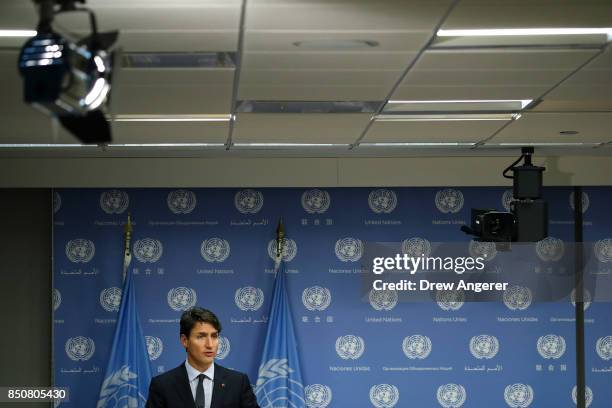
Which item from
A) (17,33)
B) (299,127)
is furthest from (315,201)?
(17,33)

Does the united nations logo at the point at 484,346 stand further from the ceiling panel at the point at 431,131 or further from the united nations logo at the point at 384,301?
Result: the ceiling panel at the point at 431,131

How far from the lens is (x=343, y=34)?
4.66 meters

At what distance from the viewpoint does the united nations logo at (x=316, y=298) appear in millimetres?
9227

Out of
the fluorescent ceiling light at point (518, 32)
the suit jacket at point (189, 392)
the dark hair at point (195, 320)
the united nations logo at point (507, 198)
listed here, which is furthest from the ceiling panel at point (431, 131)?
the suit jacket at point (189, 392)

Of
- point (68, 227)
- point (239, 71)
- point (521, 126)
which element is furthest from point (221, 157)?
point (239, 71)

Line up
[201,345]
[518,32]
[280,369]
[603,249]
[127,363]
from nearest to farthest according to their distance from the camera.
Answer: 1. [518,32]
2. [201,345]
3. [127,363]
4. [280,369]
5. [603,249]

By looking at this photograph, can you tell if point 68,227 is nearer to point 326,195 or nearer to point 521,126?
point 326,195

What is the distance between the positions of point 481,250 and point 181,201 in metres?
2.94

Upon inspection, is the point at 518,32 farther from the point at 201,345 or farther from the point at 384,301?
the point at 384,301

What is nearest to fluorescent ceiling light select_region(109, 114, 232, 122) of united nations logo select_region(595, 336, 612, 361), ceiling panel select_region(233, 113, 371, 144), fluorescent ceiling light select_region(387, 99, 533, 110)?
ceiling panel select_region(233, 113, 371, 144)

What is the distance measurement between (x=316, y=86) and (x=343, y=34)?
1.27 m

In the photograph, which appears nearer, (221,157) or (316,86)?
(316,86)

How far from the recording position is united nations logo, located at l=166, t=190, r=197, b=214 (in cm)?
925

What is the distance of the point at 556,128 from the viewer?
7504 millimetres
